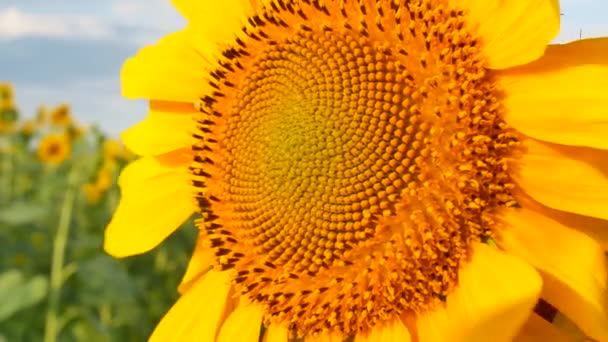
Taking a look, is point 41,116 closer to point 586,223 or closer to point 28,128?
point 28,128

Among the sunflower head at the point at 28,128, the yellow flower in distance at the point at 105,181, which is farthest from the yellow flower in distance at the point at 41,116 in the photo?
the yellow flower in distance at the point at 105,181

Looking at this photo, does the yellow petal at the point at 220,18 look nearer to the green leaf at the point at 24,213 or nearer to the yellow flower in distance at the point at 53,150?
the green leaf at the point at 24,213

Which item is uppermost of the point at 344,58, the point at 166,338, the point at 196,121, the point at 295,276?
the point at 344,58

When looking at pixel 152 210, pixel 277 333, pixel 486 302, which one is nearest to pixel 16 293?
pixel 152 210

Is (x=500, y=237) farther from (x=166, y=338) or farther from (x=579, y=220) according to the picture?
(x=166, y=338)

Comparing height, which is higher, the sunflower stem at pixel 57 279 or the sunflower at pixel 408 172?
the sunflower at pixel 408 172

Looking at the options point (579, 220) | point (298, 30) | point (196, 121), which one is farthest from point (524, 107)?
point (196, 121)

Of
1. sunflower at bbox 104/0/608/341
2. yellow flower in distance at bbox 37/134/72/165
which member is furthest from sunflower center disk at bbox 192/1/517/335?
yellow flower in distance at bbox 37/134/72/165
